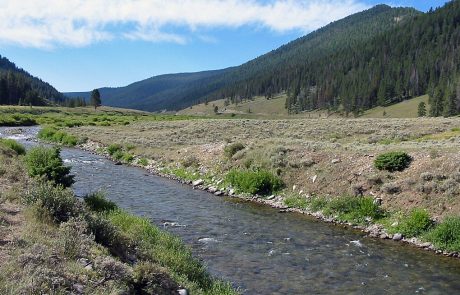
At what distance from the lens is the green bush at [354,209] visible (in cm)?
2233

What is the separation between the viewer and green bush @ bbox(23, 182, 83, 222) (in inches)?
520

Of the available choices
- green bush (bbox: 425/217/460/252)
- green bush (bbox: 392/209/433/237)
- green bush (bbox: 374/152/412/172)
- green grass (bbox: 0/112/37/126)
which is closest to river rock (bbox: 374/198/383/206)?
green bush (bbox: 392/209/433/237)

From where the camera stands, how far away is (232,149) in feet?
119

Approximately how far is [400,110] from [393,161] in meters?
138

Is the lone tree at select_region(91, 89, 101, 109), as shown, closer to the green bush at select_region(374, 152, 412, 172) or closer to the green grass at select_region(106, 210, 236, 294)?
the green bush at select_region(374, 152, 412, 172)

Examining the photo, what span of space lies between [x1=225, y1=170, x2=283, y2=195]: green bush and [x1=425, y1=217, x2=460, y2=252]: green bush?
11201 millimetres

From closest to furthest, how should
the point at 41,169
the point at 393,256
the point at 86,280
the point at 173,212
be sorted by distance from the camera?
1. the point at 86,280
2. the point at 393,256
3. the point at 41,169
4. the point at 173,212

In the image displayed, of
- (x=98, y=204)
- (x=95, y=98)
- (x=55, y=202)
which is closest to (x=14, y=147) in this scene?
(x=98, y=204)

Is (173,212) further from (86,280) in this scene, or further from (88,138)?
(88,138)

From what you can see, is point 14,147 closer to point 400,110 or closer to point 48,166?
point 48,166

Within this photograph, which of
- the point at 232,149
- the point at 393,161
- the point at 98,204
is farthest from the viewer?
the point at 232,149

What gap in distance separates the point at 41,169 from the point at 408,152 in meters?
21.8

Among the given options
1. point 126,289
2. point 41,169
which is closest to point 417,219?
point 126,289

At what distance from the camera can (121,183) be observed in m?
30.9
